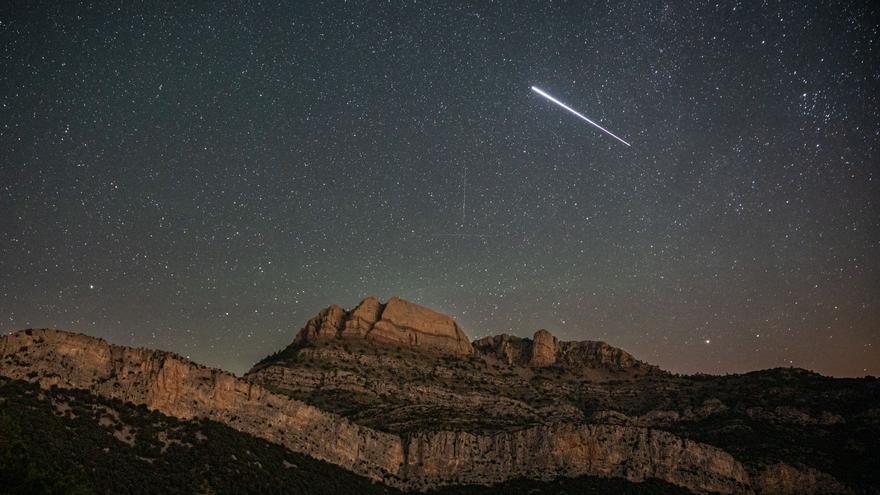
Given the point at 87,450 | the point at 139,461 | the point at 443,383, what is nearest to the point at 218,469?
the point at 139,461

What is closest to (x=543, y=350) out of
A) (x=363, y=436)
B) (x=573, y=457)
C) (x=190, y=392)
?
(x=573, y=457)

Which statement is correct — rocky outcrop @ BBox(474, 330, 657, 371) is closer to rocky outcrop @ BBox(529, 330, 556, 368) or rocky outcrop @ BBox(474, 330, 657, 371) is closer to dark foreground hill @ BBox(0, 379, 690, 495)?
rocky outcrop @ BBox(529, 330, 556, 368)

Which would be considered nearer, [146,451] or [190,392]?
[146,451]

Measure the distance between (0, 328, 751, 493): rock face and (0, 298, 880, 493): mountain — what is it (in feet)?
0.56

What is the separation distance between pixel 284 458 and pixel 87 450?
85.9ft

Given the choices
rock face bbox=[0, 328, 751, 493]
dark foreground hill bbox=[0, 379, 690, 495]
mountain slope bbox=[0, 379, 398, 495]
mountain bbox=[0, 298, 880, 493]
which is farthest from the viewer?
mountain bbox=[0, 298, 880, 493]

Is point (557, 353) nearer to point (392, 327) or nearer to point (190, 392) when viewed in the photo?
point (392, 327)

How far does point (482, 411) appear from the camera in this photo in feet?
384

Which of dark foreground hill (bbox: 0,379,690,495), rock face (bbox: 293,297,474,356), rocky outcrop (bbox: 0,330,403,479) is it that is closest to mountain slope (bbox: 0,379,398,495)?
dark foreground hill (bbox: 0,379,690,495)

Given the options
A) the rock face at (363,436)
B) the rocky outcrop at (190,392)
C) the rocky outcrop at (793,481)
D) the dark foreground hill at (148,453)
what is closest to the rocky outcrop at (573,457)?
the rock face at (363,436)

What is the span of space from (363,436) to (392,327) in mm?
51543

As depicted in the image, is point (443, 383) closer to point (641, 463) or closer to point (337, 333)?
point (337, 333)

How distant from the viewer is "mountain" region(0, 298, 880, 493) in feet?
273

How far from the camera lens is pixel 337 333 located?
139500 mm
